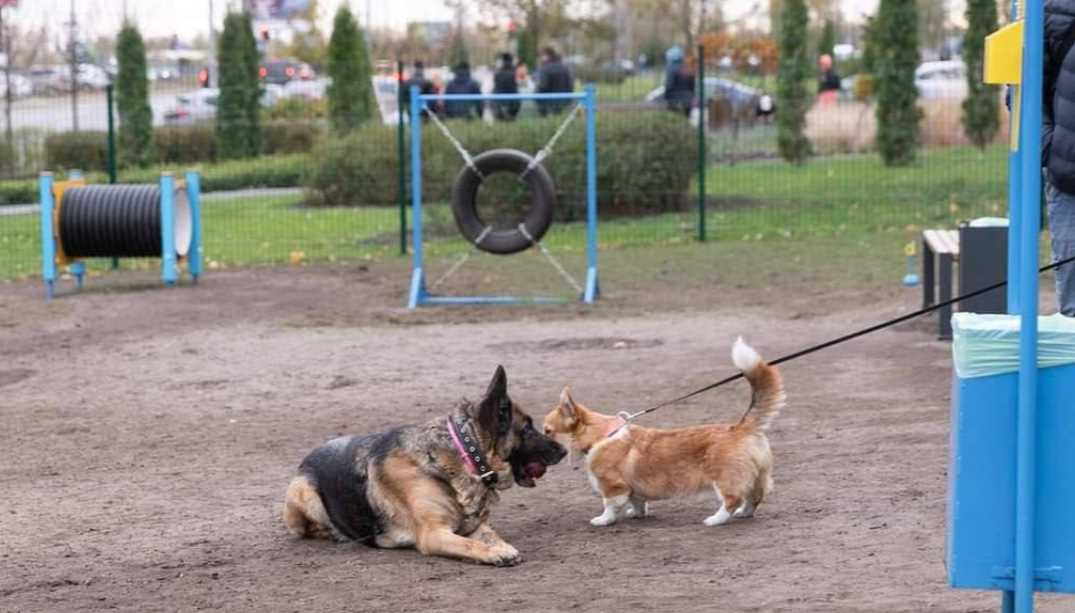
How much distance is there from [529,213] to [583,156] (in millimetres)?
Result: 5953

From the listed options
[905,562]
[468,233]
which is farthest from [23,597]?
[468,233]

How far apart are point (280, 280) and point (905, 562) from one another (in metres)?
11.3

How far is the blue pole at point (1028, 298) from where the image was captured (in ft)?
14.8

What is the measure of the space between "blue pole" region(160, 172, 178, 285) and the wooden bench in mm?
7162

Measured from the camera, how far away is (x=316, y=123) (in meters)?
24.7

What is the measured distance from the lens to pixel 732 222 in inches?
805

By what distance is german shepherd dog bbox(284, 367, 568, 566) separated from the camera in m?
6.41

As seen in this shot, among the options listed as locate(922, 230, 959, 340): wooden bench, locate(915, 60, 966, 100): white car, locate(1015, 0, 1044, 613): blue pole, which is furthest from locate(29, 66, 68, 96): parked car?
locate(1015, 0, 1044, 613): blue pole

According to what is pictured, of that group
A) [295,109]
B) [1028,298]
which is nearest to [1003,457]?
[1028,298]

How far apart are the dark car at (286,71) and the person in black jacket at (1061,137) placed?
32.4 m

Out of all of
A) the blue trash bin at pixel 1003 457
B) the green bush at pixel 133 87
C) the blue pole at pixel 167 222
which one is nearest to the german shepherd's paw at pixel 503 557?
the blue trash bin at pixel 1003 457

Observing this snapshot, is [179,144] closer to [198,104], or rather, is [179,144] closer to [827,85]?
[198,104]

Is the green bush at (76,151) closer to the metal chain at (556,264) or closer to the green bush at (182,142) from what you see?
the green bush at (182,142)

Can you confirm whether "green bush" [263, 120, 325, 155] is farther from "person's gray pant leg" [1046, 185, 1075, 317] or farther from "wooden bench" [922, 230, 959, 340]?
"person's gray pant leg" [1046, 185, 1075, 317]
